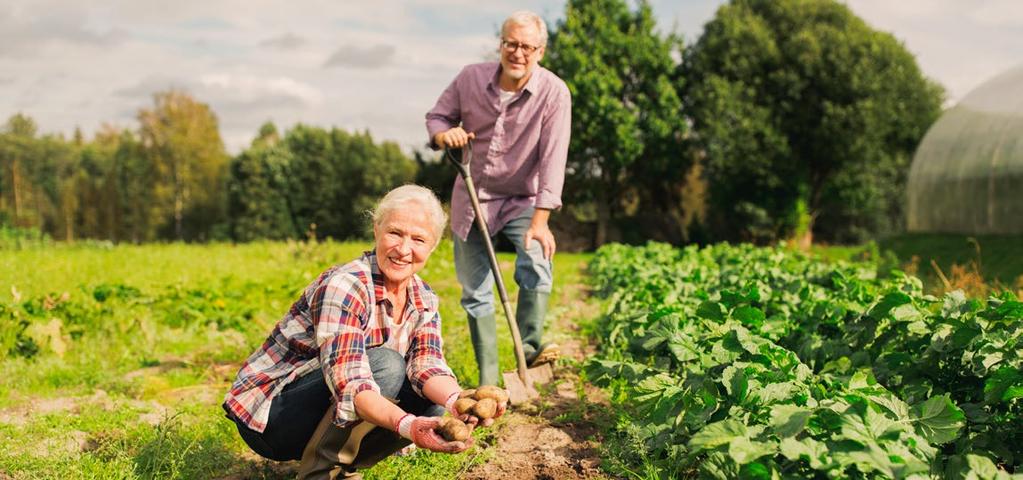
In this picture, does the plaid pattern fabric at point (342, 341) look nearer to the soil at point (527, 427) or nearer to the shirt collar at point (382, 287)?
the shirt collar at point (382, 287)

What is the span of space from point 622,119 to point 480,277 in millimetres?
18883

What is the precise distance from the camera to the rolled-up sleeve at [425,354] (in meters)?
2.52

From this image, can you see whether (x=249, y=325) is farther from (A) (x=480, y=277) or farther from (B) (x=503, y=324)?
(A) (x=480, y=277)

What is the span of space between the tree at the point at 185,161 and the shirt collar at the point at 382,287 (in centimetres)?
3865

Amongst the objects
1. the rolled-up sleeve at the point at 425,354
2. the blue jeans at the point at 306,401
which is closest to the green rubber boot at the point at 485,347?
the rolled-up sleeve at the point at 425,354

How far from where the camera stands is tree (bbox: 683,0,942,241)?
22.2 meters

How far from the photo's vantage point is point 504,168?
3803mm

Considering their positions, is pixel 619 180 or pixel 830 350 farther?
pixel 619 180

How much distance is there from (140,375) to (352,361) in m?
2.86

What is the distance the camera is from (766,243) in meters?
24.5

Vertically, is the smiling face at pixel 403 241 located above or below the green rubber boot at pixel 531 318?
above

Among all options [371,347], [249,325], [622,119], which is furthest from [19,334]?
[622,119]

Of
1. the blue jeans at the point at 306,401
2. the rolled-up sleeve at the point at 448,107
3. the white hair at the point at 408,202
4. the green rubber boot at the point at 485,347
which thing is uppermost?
the rolled-up sleeve at the point at 448,107

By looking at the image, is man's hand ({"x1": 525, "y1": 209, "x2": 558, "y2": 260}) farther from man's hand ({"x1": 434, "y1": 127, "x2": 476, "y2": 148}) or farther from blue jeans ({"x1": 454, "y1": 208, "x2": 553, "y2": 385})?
man's hand ({"x1": 434, "y1": 127, "x2": 476, "y2": 148})
